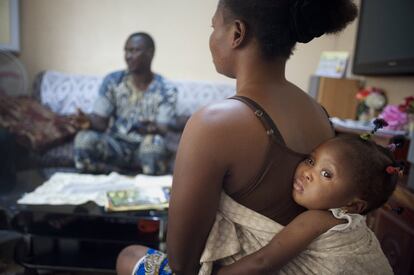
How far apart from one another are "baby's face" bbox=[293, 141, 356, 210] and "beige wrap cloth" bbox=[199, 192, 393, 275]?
3cm

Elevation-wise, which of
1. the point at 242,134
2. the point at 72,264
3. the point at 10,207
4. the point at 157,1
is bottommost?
the point at 72,264

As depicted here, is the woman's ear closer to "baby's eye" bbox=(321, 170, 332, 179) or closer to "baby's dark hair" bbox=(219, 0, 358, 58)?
"baby's dark hair" bbox=(219, 0, 358, 58)

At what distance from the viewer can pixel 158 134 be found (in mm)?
2047

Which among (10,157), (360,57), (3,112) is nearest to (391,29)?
(360,57)

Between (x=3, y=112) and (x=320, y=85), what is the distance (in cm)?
210

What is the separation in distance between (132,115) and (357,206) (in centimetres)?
170

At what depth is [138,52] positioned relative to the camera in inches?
79.5

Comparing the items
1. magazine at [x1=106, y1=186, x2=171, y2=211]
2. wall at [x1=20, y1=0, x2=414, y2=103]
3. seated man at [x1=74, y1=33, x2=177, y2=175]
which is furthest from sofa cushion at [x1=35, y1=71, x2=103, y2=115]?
magazine at [x1=106, y1=186, x2=171, y2=211]

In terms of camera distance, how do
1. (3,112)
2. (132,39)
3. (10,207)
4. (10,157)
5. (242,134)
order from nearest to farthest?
(242,134)
(10,207)
(10,157)
(3,112)
(132,39)

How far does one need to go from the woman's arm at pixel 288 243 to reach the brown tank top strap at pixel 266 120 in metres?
0.15

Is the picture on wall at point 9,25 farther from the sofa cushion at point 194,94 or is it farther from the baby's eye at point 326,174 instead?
the baby's eye at point 326,174

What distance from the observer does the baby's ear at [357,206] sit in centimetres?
54

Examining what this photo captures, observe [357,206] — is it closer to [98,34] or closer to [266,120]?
[266,120]

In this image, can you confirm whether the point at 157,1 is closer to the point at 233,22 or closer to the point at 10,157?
the point at 10,157
